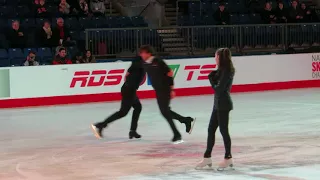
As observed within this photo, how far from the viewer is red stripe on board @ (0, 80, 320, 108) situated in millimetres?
16547

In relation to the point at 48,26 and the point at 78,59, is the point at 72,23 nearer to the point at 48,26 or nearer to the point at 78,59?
the point at 48,26

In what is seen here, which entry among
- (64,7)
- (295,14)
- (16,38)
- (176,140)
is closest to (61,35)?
(16,38)

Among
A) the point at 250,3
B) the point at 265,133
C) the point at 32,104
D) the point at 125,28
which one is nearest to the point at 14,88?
the point at 32,104

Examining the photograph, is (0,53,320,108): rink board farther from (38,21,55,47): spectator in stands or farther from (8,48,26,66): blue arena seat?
(38,21,55,47): spectator in stands

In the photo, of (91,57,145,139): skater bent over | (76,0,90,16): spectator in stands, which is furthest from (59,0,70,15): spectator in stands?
(91,57,145,139): skater bent over

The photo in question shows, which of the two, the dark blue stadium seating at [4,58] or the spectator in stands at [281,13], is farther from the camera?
the spectator in stands at [281,13]

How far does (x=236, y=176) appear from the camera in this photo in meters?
7.91

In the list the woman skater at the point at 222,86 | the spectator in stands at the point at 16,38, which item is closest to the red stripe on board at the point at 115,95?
the spectator in stands at the point at 16,38

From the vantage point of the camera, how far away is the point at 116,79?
17656 mm

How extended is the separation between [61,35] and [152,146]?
8.84 metres

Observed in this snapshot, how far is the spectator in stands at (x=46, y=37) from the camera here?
60.1 feet

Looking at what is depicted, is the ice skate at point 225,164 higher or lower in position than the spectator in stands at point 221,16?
lower

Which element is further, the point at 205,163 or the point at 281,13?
the point at 281,13

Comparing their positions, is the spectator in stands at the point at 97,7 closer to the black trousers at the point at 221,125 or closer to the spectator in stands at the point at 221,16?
the spectator in stands at the point at 221,16
